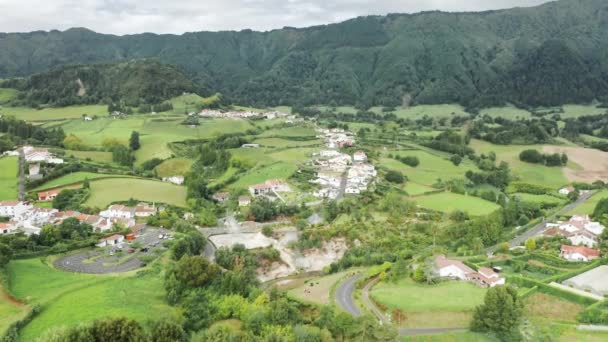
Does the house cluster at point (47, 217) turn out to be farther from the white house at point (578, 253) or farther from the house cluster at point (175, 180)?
the white house at point (578, 253)

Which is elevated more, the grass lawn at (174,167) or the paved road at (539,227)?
the grass lawn at (174,167)

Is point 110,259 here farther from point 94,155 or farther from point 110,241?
point 94,155

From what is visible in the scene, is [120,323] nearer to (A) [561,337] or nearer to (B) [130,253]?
(B) [130,253]

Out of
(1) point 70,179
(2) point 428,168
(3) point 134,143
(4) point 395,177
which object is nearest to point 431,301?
(4) point 395,177

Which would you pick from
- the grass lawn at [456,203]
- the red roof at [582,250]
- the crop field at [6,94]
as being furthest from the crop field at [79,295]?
the crop field at [6,94]

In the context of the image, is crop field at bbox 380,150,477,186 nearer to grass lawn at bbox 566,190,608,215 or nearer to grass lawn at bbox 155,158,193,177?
grass lawn at bbox 566,190,608,215

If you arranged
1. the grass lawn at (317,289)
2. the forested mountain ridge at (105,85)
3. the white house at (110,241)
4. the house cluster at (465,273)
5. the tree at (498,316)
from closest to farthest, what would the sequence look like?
the tree at (498,316), the grass lawn at (317,289), the house cluster at (465,273), the white house at (110,241), the forested mountain ridge at (105,85)

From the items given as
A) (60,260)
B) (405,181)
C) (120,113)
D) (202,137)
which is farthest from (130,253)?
(120,113)
